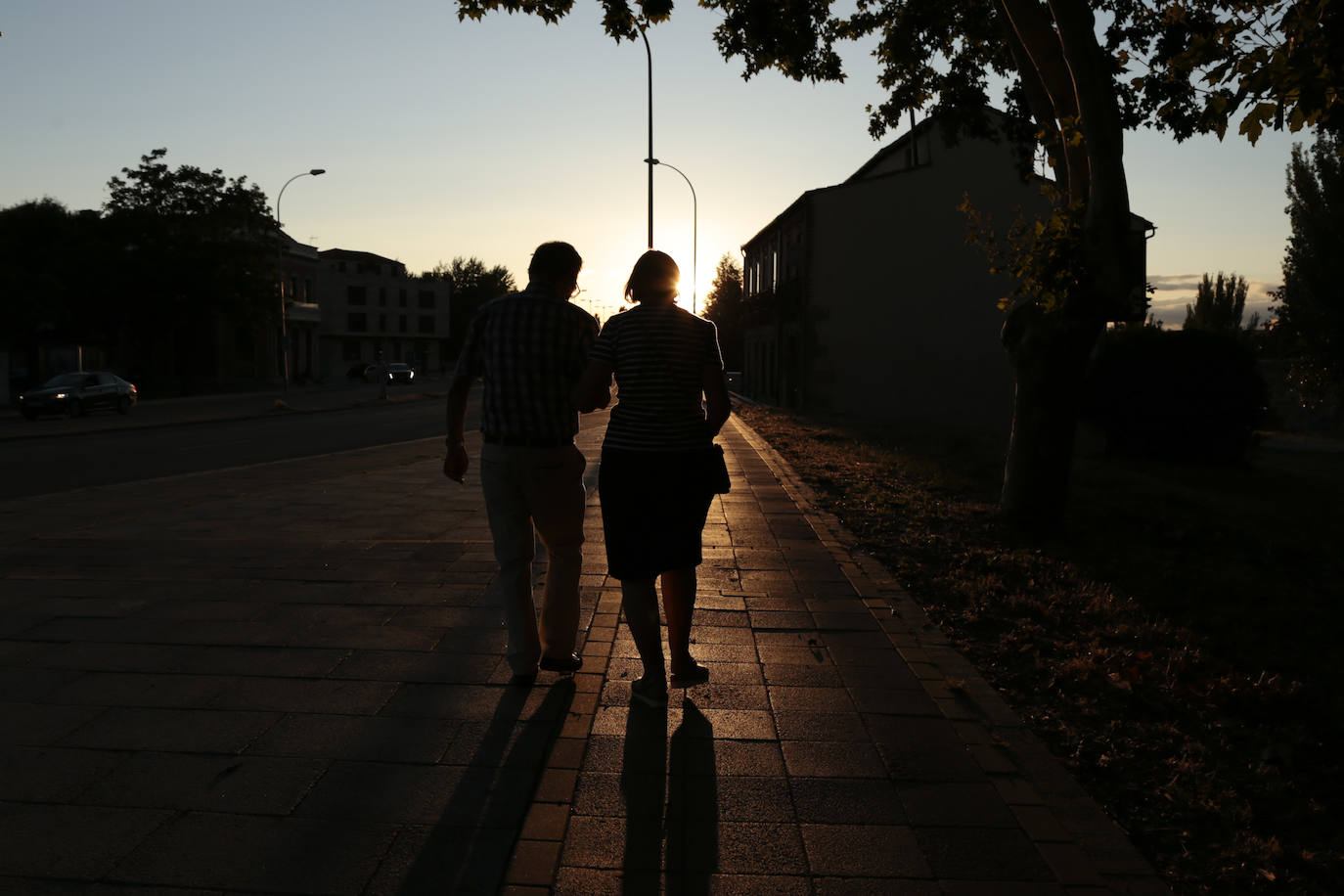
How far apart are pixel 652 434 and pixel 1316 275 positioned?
101 ft

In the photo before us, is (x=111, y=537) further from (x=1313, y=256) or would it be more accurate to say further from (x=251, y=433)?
(x=1313, y=256)

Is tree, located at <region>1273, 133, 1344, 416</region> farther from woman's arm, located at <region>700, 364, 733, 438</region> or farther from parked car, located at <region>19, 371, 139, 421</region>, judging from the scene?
parked car, located at <region>19, 371, 139, 421</region>

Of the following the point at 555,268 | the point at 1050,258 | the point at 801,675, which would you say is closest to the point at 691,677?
the point at 801,675

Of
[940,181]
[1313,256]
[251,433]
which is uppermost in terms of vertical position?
[940,181]

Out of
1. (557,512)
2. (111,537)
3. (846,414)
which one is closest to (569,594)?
(557,512)

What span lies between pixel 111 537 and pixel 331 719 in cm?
542

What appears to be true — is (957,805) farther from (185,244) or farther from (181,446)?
(185,244)

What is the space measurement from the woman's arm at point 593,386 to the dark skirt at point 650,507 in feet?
0.66

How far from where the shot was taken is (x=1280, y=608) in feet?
23.1

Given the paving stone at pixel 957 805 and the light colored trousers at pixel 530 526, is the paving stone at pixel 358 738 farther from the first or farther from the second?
the paving stone at pixel 957 805

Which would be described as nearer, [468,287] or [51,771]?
[51,771]

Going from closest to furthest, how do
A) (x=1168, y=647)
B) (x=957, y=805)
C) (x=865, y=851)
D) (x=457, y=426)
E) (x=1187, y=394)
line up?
(x=865, y=851), (x=957, y=805), (x=457, y=426), (x=1168, y=647), (x=1187, y=394)

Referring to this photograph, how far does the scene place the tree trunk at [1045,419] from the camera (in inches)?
362

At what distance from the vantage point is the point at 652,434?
170 inches
